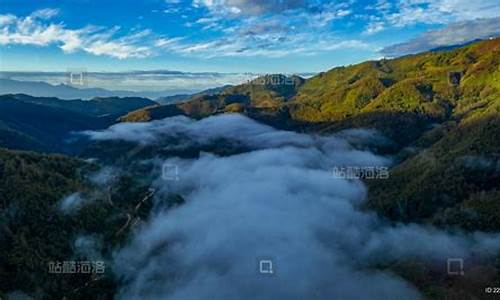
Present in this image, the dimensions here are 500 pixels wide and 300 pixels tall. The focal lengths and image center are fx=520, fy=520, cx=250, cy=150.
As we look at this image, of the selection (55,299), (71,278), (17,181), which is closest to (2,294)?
(55,299)

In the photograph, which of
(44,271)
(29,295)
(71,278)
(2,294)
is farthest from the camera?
(71,278)

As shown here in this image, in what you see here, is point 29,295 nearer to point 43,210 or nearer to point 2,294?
point 2,294

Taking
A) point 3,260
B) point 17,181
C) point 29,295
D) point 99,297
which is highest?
point 17,181

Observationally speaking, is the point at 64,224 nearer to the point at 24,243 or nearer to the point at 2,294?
the point at 24,243

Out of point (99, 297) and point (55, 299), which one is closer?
point (55, 299)

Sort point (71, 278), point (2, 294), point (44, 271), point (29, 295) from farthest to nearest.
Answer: point (71, 278)
point (44, 271)
point (29, 295)
point (2, 294)

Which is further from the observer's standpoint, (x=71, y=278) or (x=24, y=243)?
(x=71, y=278)

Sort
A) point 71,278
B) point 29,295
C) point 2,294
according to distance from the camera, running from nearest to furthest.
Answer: point 2,294, point 29,295, point 71,278

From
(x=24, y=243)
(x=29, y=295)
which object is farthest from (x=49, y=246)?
(x=29, y=295)

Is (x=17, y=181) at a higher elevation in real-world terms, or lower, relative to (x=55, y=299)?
higher
